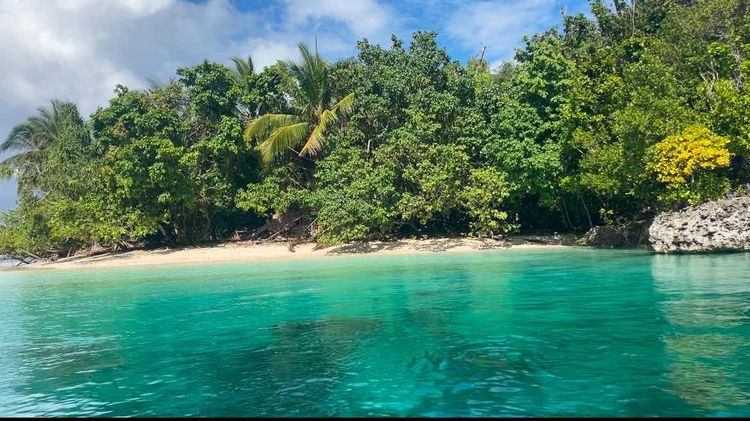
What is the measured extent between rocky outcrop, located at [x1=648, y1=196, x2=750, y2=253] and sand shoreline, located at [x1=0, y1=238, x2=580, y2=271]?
21.3 ft

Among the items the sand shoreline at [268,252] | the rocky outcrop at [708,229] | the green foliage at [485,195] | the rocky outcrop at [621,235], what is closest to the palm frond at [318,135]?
the sand shoreline at [268,252]

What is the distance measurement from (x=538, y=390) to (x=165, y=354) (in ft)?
18.4

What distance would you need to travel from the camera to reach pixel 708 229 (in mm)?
19094

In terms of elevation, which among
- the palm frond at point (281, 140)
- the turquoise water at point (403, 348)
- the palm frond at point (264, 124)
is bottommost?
the turquoise water at point (403, 348)

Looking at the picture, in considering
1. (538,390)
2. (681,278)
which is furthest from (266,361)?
(681,278)

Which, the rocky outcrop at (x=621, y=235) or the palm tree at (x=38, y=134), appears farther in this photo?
the palm tree at (x=38, y=134)

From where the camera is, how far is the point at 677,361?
21.6 ft

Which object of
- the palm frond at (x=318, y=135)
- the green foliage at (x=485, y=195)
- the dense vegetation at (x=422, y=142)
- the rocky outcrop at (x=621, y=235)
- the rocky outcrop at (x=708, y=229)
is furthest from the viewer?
the palm frond at (x=318, y=135)

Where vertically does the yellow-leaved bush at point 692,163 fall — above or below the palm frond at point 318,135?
below

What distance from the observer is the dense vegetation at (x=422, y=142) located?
2123cm

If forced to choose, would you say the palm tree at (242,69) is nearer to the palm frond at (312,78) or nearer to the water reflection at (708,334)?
the palm frond at (312,78)

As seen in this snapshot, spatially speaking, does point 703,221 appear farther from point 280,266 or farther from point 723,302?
point 280,266

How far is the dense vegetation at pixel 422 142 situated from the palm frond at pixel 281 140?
90 millimetres

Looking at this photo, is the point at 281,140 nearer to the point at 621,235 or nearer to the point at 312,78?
the point at 312,78
